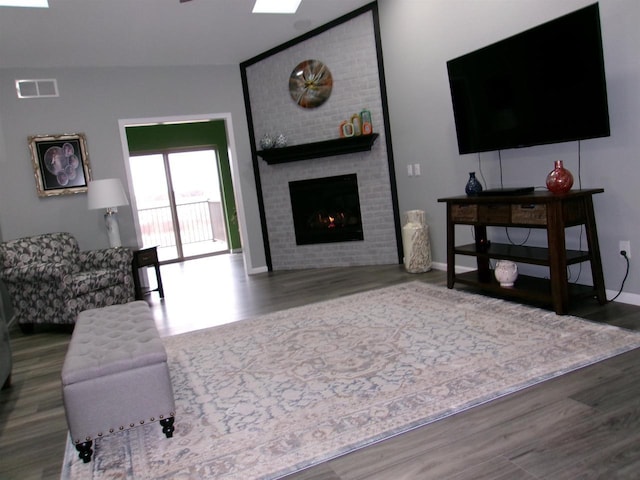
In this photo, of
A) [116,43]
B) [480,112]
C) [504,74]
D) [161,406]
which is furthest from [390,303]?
[116,43]

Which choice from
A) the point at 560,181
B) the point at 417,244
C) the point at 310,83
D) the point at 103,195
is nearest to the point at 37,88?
the point at 103,195

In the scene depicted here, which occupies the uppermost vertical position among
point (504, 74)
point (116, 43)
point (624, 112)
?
point (116, 43)

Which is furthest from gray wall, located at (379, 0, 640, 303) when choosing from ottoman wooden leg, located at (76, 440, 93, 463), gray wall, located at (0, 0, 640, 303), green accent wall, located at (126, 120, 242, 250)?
green accent wall, located at (126, 120, 242, 250)

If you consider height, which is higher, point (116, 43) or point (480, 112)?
point (116, 43)

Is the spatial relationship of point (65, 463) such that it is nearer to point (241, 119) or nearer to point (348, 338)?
point (348, 338)

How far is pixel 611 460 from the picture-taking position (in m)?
1.77

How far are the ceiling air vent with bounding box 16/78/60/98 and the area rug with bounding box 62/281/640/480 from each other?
11.8 feet

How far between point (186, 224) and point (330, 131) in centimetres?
445

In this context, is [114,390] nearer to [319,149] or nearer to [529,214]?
[529,214]

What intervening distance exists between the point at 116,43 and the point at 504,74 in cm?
385

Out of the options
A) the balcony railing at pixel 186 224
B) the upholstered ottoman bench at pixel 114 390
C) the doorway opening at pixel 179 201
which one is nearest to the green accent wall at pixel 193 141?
the doorway opening at pixel 179 201

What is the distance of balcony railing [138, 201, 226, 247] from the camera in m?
9.22

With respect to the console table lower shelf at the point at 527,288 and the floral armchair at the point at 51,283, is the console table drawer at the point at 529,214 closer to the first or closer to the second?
the console table lower shelf at the point at 527,288

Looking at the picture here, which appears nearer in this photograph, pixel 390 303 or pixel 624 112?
pixel 624 112
